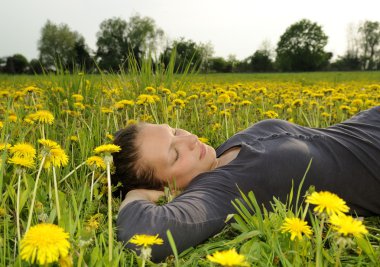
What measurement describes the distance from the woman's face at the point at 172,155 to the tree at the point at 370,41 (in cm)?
6885

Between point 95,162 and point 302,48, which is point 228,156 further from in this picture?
point 302,48

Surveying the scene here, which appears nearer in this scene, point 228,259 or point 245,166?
point 228,259

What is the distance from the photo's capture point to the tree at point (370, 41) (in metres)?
68.4

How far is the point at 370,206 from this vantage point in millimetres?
2186

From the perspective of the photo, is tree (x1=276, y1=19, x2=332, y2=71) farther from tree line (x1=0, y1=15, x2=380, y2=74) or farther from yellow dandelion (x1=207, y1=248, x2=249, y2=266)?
yellow dandelion (x1=207, y1=248, x2=249, y2=266)

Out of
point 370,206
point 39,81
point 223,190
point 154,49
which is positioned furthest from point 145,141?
point 39,81

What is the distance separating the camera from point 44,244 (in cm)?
89

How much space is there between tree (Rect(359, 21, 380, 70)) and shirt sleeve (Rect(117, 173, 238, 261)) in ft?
227

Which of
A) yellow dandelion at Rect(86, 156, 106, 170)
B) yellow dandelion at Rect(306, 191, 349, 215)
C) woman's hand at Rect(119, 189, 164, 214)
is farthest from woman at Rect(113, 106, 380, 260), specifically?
yellow dandelion at Rect(306, 191, 349, 215)

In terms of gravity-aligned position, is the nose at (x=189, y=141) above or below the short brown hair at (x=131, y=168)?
above

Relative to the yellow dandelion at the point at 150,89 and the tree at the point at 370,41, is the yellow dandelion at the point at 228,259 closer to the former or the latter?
the yellow dandelion at the point at 150,89

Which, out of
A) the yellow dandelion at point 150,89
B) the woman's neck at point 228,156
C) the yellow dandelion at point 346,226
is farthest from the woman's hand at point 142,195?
the yellow dandelion at point 150,89

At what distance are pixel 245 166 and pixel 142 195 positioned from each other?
526 mm

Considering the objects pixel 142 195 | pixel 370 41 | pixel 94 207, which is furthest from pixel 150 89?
pixel 370 41
